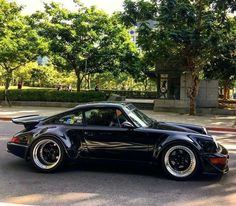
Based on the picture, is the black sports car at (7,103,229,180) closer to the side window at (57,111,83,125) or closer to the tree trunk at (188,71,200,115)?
the side window at (57,111,83,125)

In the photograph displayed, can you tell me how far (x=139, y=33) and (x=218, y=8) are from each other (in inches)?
156

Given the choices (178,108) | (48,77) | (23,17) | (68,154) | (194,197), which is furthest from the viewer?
(48,77)

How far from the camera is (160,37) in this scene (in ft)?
62.7

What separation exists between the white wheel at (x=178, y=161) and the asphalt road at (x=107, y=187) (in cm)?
15

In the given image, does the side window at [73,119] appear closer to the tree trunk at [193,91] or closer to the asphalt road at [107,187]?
the asphalt road at [107,187]

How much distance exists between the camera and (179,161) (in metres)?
6.63

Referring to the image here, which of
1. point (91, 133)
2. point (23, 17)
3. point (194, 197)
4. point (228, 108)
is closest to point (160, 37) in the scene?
point (228, 108)

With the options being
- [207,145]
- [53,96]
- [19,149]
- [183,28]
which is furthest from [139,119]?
[53,96]

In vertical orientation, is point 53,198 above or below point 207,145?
below

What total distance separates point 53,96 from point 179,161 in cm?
1913

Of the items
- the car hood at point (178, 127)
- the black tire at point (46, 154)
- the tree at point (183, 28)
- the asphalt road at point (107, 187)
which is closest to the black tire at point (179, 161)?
the asphalt road at point (107, 187)

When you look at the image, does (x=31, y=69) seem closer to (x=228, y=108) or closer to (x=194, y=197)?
(x=228, y=108)

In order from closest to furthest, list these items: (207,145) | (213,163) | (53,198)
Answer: (53,198) < (213,163) < (207,145)

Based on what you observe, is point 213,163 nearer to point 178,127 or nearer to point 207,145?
point 207,145
